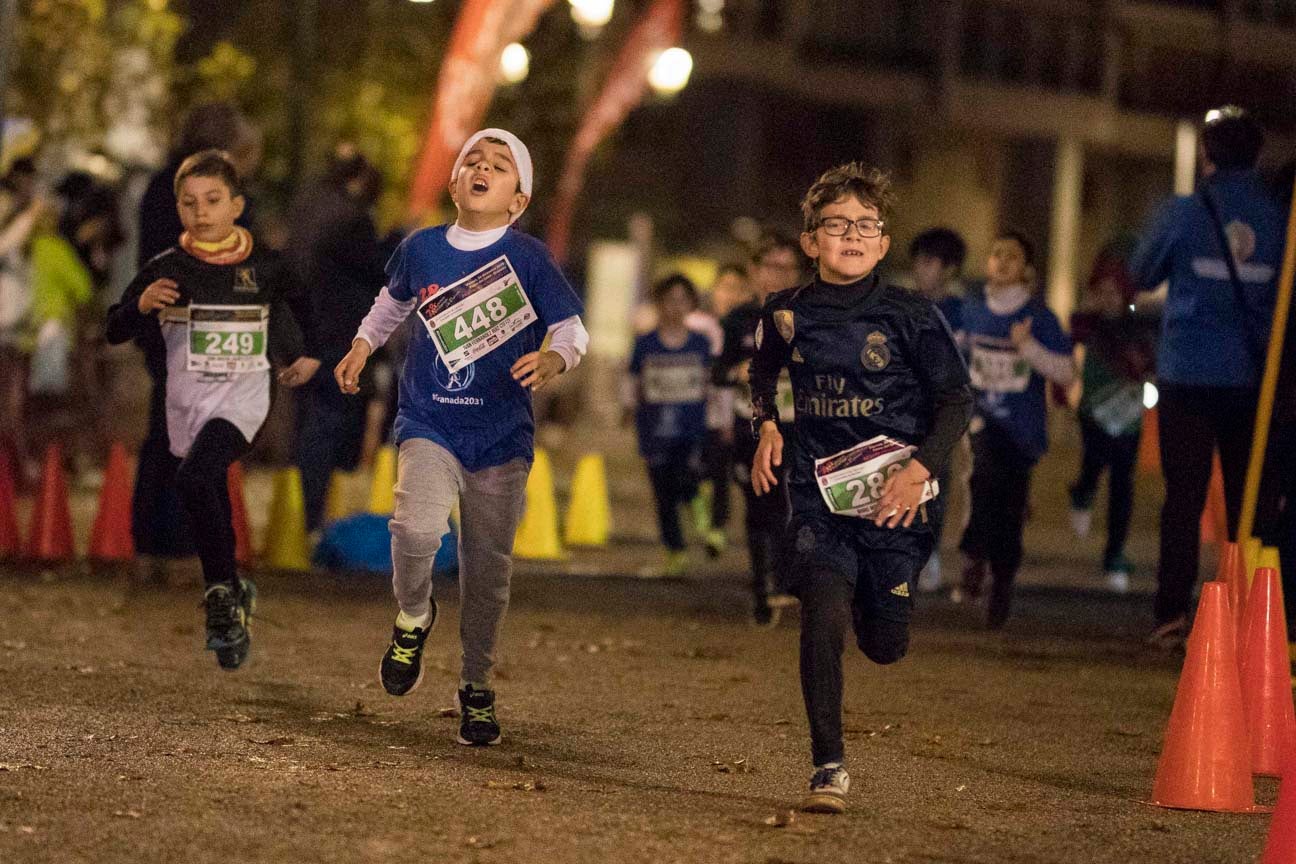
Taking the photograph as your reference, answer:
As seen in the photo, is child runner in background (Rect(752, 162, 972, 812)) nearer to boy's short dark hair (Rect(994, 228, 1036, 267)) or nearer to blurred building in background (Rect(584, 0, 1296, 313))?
boy's short dark hair (Rect(994, 228, 1036, 267))

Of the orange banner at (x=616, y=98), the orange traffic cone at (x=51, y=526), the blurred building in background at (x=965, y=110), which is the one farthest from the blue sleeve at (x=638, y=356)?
the blurred building in background at (x=965, y=110)

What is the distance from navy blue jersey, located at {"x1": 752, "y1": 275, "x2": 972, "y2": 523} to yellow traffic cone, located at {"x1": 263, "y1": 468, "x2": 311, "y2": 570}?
21.4ft

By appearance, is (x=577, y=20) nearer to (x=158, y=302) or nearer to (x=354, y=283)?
(x=354, y=283)

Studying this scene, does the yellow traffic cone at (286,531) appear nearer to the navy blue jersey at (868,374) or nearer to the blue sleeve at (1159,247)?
the blue sleeve at (1159,247)

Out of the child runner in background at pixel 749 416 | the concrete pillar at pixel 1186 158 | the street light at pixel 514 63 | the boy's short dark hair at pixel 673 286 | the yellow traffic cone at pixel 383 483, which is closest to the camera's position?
the child runner in background at pixel 749 416

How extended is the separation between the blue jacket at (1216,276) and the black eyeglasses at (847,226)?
3563 millimetres

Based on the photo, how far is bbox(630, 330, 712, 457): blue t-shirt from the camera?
1364 cm

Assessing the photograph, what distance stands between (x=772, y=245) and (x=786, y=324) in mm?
4651

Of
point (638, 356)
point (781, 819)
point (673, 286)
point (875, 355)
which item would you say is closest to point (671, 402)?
point (638, 356)

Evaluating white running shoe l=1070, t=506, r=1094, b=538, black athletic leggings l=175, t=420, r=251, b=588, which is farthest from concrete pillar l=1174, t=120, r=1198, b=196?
black athletic leggings l=175, t=420, r=251, b=588

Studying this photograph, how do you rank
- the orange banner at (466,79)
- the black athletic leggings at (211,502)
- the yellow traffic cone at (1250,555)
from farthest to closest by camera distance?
the orange banner at (466,79) → the yellow traffic cone at (1250,555) → the black athletic leggings at (211,502)

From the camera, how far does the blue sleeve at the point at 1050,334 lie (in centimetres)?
1137

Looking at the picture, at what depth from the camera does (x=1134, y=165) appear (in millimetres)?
65625

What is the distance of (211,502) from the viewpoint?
8.81m
